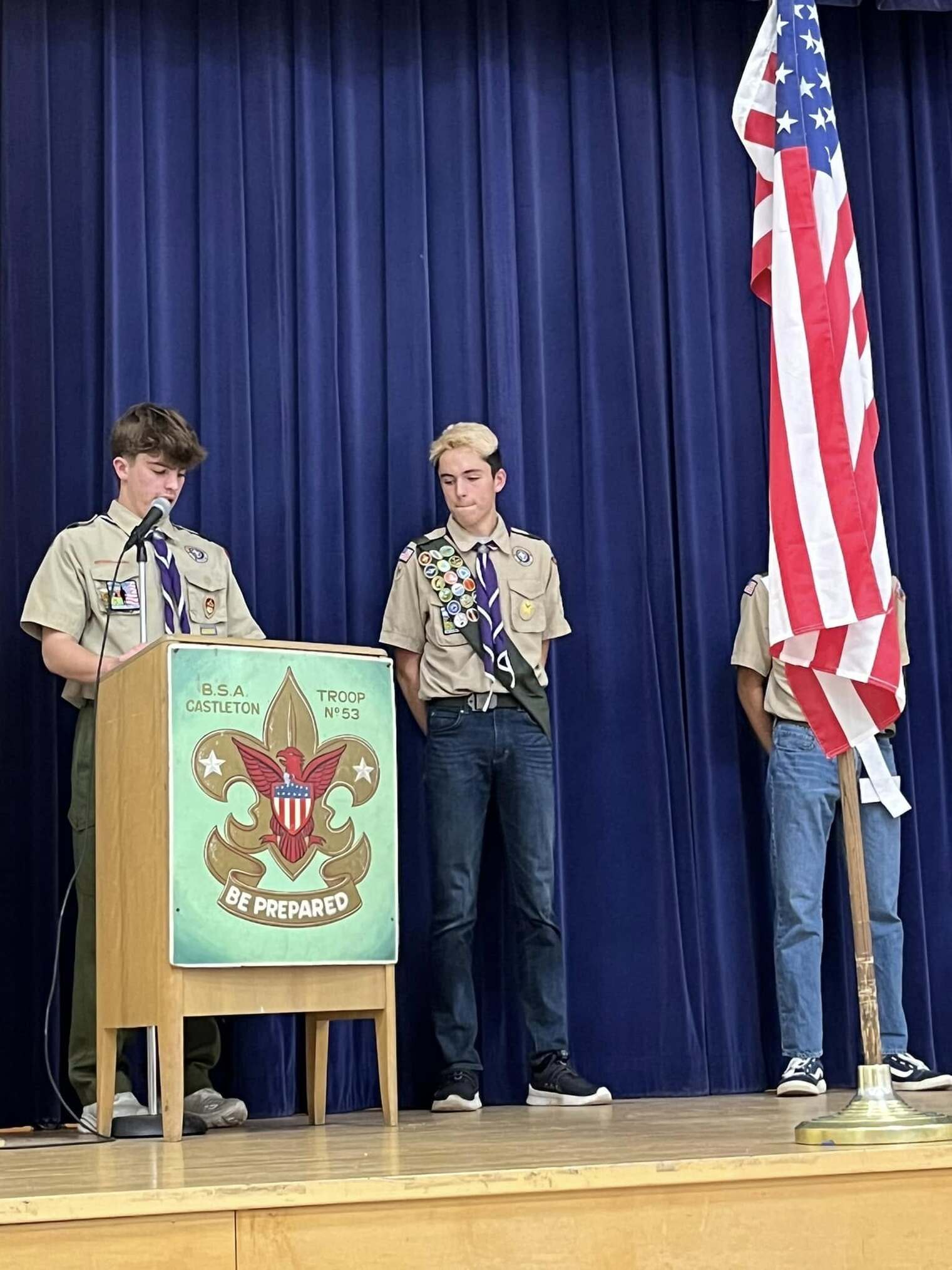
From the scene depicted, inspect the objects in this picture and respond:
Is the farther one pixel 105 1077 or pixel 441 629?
pixel 441 629

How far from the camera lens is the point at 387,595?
14.8 ft

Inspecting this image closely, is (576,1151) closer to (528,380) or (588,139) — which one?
(528,380)

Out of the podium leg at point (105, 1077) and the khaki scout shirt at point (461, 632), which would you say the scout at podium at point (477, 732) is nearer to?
the khaki scout shirt at point (461, 632)

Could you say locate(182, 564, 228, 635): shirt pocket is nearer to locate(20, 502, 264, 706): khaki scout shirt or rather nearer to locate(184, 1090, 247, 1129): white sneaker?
→ locate(20, 502, 264, 706): khaki scout shirt

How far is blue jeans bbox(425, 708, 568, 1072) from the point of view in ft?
13.2

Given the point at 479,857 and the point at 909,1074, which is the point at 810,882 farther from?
the point at 479,857

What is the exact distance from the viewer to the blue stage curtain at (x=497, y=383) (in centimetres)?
432

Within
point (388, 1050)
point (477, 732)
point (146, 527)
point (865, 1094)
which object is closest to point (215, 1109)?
Answer: point (388, 1050)

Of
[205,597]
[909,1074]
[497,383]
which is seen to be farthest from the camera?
[497,383]

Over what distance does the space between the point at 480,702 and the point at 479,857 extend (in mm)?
393

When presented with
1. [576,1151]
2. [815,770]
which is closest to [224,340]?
[815,770]

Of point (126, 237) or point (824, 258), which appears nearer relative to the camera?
point (824, 258)

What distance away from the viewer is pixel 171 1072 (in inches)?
116

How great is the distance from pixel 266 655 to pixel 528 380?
1.87m
